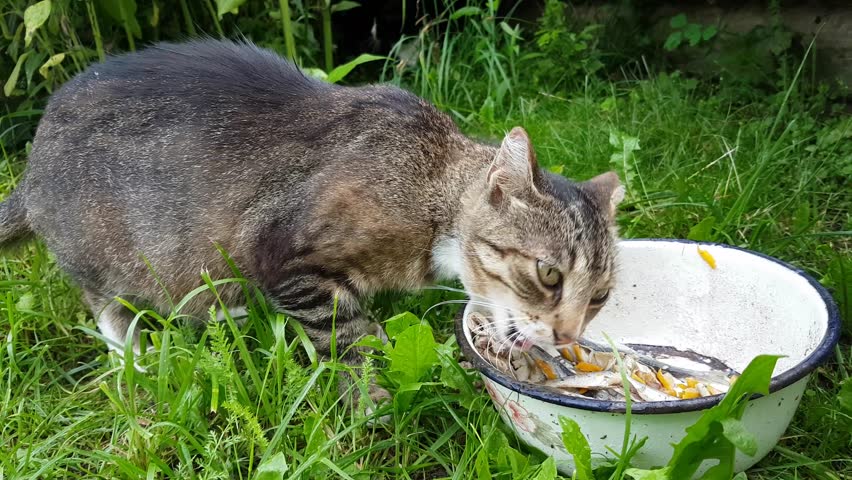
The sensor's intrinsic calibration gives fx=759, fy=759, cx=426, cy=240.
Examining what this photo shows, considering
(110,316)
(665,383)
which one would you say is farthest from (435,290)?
(110,316)

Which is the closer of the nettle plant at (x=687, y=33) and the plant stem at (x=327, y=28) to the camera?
the plant stem at (x=327, y=28)

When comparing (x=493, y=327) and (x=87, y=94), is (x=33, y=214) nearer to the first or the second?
(x=87, y=94)

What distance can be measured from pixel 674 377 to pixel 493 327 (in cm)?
71

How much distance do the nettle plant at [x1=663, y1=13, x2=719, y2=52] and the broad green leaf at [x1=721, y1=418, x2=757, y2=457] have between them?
3.29m

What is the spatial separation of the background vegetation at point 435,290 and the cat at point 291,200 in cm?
22

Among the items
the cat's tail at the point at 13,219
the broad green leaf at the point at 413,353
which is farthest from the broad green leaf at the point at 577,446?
the cat's tail at the point at 13,219

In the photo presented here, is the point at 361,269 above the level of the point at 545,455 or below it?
above

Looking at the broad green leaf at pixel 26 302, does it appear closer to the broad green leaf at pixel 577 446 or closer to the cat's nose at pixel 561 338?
the cat's nose at pixel 561 338

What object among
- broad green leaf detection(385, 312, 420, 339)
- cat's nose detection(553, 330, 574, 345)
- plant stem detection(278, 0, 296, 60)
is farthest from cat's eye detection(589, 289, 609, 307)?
plant stem detection(278, 0, 296, 60)

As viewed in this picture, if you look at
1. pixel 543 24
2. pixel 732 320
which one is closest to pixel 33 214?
pixel 732 320

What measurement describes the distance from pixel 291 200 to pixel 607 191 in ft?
3.73

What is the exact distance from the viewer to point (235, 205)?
9.35 feet

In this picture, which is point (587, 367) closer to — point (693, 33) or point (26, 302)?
point (26, 302)

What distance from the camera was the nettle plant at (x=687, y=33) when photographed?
453 cm
